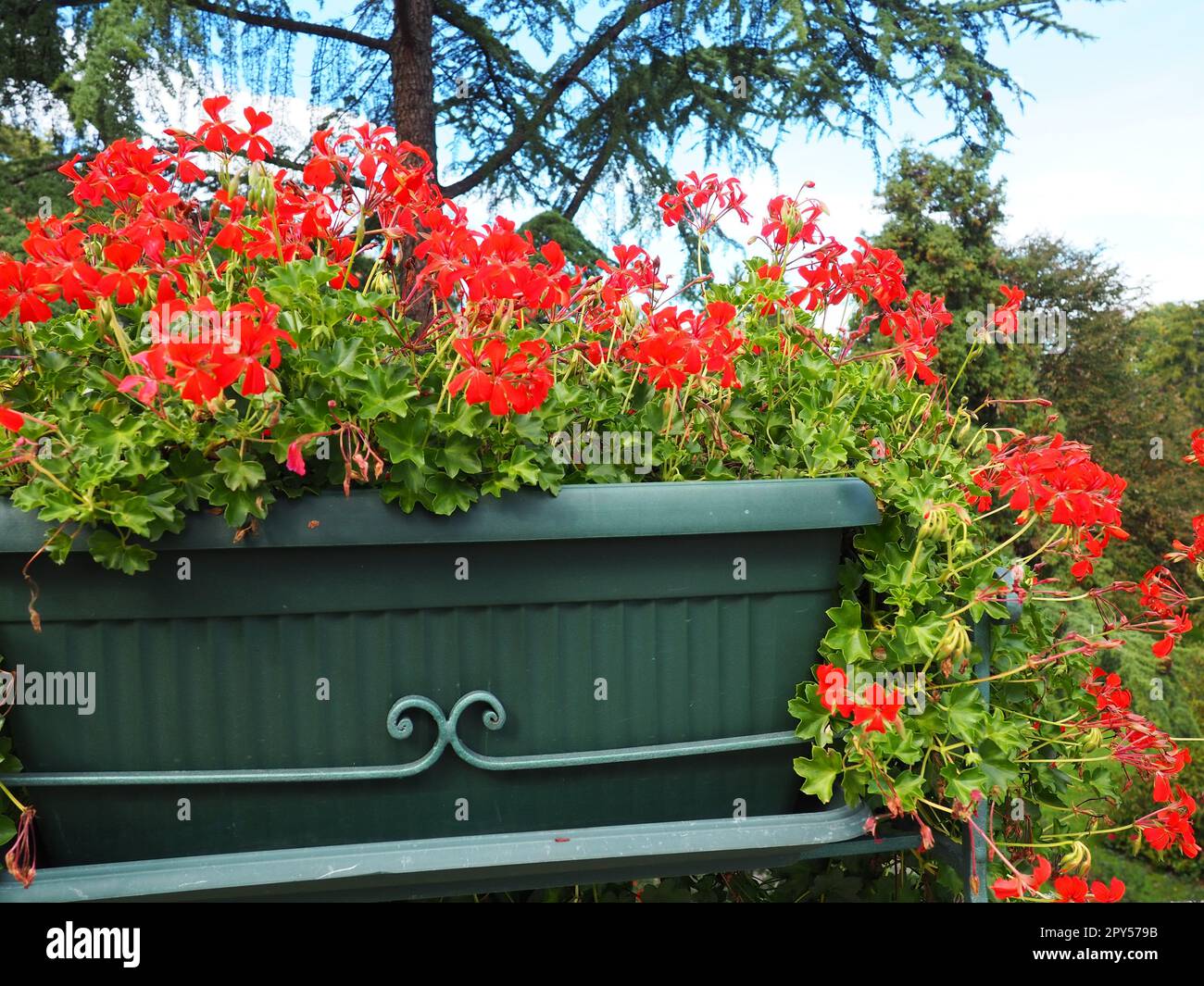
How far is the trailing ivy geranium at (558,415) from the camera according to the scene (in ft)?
3.45

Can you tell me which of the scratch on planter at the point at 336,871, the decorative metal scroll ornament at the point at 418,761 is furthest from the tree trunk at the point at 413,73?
the scratch on planter at the point at 336,871

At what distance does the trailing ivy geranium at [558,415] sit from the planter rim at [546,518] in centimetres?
3

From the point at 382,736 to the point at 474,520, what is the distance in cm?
29

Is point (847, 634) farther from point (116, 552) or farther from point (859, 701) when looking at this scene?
point (116, 552)

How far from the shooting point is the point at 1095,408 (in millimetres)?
8922

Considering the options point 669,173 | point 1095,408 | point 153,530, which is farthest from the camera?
point 1095,408

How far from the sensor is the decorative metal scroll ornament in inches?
42.9

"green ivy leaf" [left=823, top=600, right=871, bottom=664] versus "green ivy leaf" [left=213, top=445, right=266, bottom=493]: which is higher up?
"green ivy leaf" [left=213, top=445, right=266, bottom=493]

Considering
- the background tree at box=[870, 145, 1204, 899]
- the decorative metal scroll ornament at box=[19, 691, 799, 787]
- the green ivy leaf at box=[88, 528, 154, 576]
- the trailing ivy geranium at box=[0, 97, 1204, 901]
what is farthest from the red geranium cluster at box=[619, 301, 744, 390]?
the background tree at box=[870, 145, 1204, 899]

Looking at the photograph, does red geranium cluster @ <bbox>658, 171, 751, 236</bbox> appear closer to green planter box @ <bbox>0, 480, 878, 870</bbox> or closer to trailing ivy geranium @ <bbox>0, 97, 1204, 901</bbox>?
trailing ivy geranium @ <bbox>0, 97, 1204, 901</bbox>

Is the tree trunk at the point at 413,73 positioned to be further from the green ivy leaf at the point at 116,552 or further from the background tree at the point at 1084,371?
the green ivy leaf at the point at 116,552

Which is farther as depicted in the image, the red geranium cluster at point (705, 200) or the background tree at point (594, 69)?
the background tree at point (594, 69)
